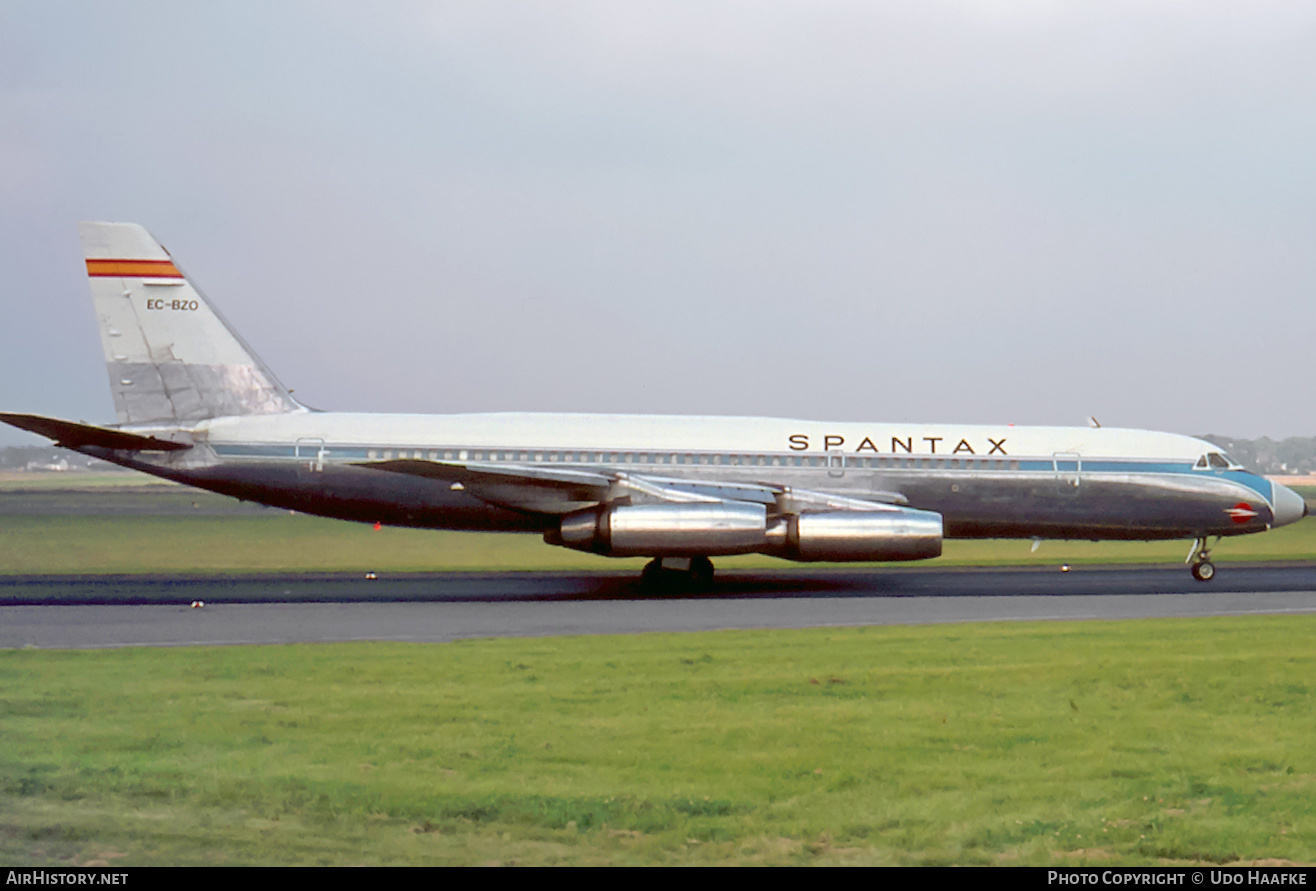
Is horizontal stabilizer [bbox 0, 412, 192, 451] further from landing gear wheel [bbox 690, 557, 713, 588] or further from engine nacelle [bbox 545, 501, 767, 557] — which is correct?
landing gear wheel [bbox 690, 557, 713, 588]

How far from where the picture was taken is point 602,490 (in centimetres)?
2047

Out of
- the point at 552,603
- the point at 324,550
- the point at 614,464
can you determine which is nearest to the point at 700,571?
the point at 614,464

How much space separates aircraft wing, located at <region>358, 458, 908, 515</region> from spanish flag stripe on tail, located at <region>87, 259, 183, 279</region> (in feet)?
21.2

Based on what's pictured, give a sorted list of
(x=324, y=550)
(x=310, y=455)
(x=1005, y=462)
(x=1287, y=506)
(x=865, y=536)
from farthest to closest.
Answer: (x=324, y=550)
(x=1287, y=506)
(x=1005, y=462)
(x=310, y=455)
(x=865, y=536)

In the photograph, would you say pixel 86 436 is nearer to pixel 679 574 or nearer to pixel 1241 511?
pixel 679 574

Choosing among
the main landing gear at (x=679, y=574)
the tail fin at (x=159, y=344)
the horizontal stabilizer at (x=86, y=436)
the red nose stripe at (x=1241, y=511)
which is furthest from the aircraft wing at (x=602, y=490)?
the red nose stripe at (x=1241, y=511)

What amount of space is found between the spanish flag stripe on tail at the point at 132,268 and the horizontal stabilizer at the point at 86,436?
3581mm

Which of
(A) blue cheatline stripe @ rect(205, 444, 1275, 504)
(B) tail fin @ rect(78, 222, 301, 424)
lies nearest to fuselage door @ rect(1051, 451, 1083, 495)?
(A) blue cheatline stripe @ rect(205, 444, 1275, 504)

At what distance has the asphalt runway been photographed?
1409cm

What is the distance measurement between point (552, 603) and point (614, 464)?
4.23 meters

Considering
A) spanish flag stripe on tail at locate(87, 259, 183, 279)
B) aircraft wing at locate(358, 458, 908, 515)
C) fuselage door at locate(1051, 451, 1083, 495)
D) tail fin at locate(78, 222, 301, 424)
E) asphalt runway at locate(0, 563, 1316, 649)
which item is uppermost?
spanish flag stripe on tail at locate(87, 259, 183, 279)

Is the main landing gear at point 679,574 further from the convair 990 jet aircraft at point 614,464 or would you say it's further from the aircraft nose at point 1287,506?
the aircraft nose at point 1287,506

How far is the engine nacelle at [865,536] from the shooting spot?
19.5 metres

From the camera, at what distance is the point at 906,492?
21.8m
